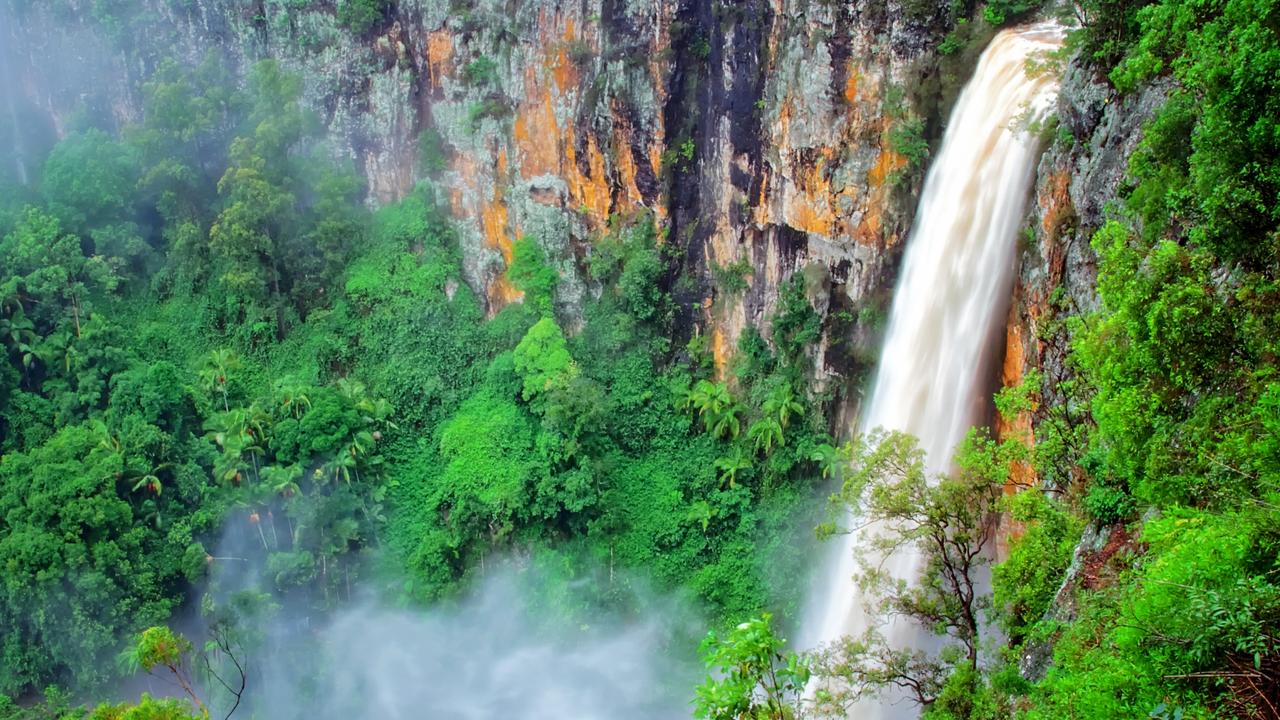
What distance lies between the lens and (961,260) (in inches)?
519

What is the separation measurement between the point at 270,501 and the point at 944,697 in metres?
15.0

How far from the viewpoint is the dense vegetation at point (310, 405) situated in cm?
1834

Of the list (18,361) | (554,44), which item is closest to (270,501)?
(18,361)

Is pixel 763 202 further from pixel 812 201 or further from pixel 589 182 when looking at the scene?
pixel 589 182

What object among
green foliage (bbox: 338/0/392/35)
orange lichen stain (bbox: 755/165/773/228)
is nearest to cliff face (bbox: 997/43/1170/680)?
orange lichen stain (bbox: 755/165/773/228)

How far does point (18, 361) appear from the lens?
70.5ft

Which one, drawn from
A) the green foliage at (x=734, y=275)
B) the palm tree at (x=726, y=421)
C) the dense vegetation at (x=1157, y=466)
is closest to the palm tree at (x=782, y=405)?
the palm tree at (x=726, y=421)

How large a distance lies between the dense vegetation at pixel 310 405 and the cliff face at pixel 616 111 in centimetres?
62

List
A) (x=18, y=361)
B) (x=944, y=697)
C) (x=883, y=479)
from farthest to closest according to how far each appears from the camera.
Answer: (x=18, y=361) < (x=883, y=479) < (x=944, y=697)

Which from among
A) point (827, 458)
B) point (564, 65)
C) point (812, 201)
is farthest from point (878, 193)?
point (564, 65)

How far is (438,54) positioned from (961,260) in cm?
1318

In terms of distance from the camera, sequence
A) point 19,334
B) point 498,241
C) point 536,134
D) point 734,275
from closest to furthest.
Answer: point 734,275
point 536,134
point 19,334
point 498,241

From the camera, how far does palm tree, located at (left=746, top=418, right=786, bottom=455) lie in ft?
59.1

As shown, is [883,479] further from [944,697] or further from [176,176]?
[176,176]
